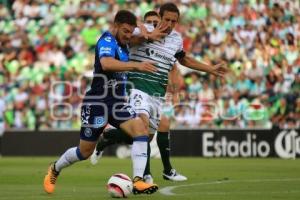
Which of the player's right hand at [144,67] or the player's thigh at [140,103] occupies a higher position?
the player's right hand at [144,67]

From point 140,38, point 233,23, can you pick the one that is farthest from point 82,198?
point 233,23

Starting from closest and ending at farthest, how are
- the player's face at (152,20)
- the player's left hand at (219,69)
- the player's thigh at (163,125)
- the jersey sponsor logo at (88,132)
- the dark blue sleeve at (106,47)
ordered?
1. the dark blue sleeve at (106,47)
2. the jersey sponsor logo at (88,132)
3. the player's left hand at (219,69)
4. the player's face at (152,20)
5. the player's thigh at (163,125)

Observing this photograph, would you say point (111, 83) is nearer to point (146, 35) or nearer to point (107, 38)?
point (107, 38)

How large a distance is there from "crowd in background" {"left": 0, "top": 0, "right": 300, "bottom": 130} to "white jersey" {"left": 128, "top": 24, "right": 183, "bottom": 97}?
902 cm

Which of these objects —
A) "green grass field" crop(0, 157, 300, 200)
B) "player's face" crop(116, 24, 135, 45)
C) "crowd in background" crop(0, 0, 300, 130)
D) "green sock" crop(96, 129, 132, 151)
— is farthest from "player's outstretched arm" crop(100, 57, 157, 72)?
"crowd in background" crop(0, 0, 300, 130)

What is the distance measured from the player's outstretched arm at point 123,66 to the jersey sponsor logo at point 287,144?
1255cm

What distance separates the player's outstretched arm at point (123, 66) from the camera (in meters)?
9.69

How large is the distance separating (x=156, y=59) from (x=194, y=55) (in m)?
13.3

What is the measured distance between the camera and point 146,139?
10289 mm

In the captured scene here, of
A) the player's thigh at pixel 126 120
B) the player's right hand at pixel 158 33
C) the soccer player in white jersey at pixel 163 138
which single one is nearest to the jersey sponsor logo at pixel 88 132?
the player's thigh at pixel 126 120

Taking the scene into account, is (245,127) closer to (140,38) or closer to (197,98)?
(197,98)

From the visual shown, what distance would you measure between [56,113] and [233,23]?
6320mm

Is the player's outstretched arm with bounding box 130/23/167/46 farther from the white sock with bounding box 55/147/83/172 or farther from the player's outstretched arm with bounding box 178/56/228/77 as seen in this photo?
the white sock with bounding box 55/147/83/172

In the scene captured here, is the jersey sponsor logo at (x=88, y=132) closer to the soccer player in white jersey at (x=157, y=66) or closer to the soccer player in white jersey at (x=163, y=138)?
the soccer player in white jersey at (x=157, y=66)
